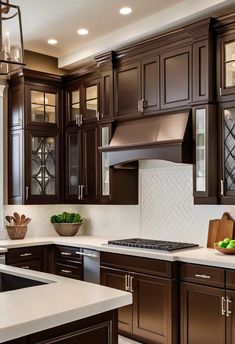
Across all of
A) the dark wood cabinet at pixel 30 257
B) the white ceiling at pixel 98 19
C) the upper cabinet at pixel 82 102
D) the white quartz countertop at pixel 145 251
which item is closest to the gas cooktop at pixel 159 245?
the white quartz countertop at pixel 145 251

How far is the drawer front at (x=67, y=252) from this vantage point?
4.84 metres

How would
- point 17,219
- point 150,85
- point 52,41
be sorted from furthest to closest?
1. point 17,219
2. point 52,41
3. point 150,85

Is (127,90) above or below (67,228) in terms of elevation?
above

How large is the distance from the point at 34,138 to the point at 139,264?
2.25 meters

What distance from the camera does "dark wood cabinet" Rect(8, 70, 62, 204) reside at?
5.30 meters

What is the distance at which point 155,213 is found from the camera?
4.91 m

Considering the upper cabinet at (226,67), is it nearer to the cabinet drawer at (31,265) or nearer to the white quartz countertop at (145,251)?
the white quartz countertop at (145,251)

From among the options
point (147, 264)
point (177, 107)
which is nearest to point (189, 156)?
point (177, 107)

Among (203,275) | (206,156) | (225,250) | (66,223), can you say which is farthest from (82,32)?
(203,275)

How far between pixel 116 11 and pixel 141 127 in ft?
4.01

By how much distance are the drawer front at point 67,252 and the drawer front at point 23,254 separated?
8.5 inches

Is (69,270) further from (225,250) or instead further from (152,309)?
→ (225,250)

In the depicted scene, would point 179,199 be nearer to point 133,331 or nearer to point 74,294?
point 133,331

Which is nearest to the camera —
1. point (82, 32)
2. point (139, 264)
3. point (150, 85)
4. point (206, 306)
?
point (206, 306)
